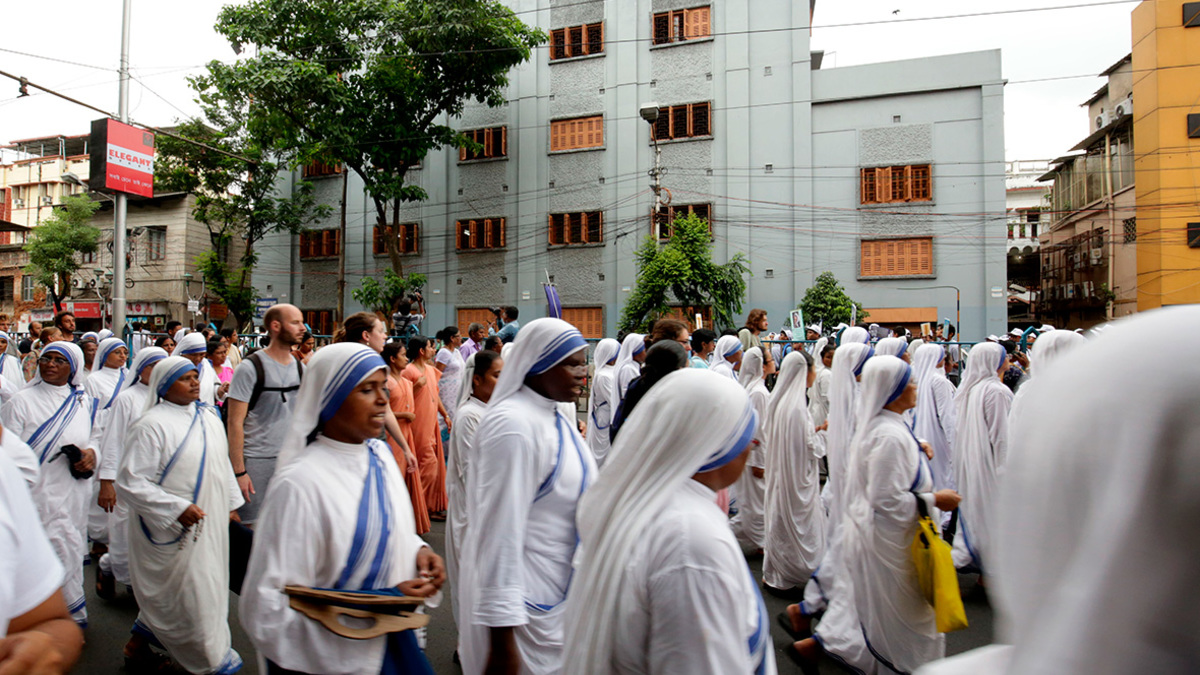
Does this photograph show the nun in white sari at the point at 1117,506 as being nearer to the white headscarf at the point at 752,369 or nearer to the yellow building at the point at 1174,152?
the white headscarf at the point at 752,369

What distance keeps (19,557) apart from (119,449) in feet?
13.7

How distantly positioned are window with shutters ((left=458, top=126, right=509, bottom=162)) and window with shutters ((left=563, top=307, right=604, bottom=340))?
244 inches

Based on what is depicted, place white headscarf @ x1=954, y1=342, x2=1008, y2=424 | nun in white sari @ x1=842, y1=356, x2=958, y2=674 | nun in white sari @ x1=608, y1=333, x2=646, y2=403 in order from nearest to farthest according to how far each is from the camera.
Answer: nun in white sari @ x1=842, y1=356, x2=958, y2=674, white headscarf @ x1=954, y1=342, x2=1008, y2=424, nun in white sari @ x1=608, y1=333, x2=646, y2=403

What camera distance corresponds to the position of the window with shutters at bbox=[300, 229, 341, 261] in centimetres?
2756

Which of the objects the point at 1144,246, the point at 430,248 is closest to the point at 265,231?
the point at 430,248

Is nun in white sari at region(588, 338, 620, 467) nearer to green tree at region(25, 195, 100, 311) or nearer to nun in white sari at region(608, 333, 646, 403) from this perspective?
nun in white sari at region(608, 333, 646, 403)

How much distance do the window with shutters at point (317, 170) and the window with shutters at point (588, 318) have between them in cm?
1087

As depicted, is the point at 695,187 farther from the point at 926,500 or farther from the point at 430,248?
the point at 926,500

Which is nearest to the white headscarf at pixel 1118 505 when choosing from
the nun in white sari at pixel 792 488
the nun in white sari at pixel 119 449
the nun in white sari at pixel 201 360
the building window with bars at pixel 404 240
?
the nun in white sari at pixel 201 360

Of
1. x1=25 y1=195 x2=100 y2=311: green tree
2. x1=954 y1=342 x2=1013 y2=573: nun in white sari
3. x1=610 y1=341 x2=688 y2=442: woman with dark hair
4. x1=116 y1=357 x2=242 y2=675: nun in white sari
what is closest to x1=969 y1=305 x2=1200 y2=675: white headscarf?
x1=610 y1=341 x2=688 y2=442: woman with dark hair

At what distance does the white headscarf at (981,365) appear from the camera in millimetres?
5762

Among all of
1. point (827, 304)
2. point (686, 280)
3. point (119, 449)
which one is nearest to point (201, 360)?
point (119, 449)

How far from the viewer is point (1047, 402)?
2.75 feet

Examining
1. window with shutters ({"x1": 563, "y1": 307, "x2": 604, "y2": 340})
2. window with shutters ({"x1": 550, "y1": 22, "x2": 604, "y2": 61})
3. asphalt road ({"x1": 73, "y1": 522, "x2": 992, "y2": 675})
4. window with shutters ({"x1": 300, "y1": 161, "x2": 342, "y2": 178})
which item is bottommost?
asphalt road ({"x1": 73, "y1": 522, "x2": 992, "y2": 675})
